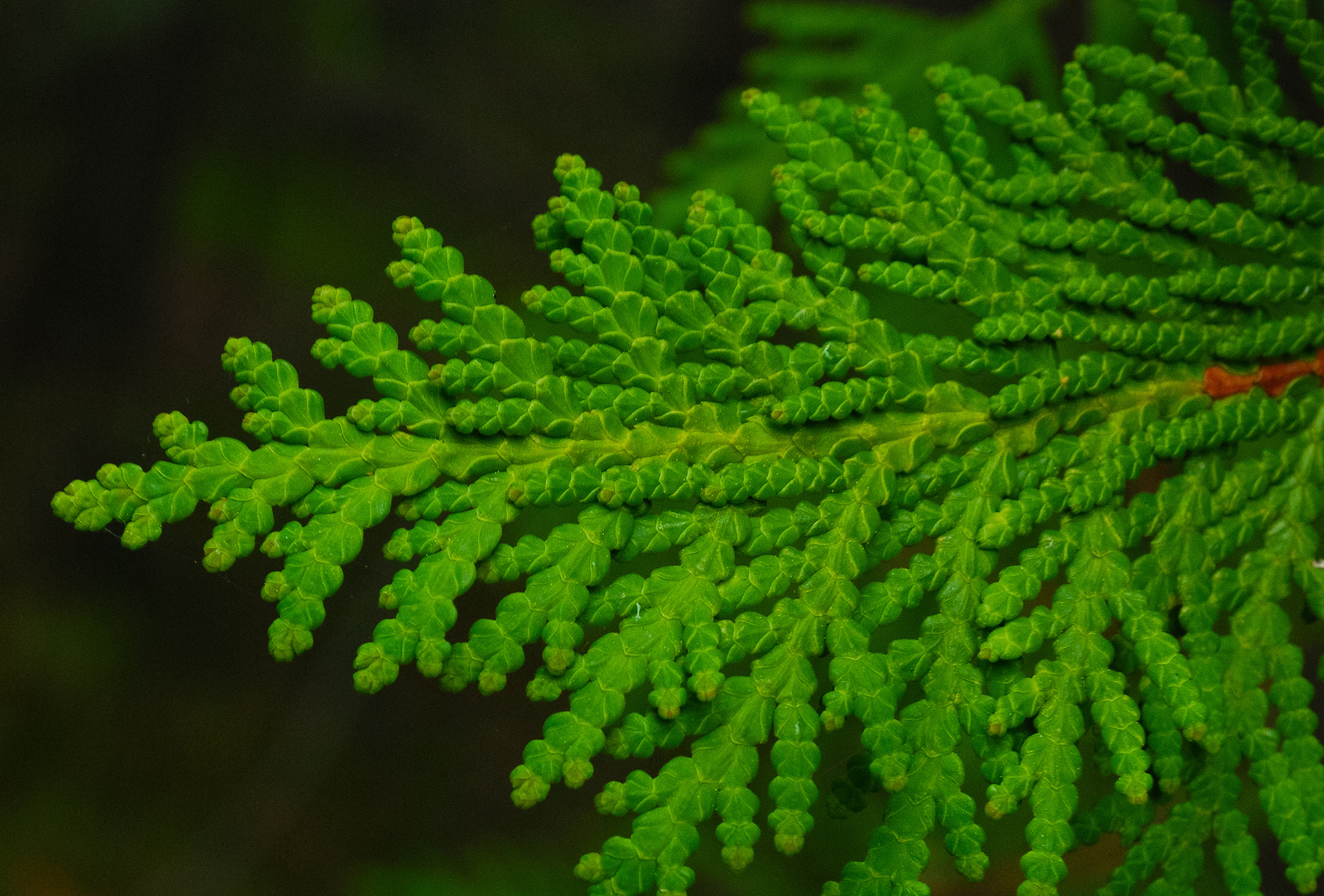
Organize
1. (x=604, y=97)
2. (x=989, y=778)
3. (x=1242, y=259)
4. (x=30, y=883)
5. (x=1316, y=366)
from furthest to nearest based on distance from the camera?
1. (x=604, y=97)
2. (x=30, y=883)
3. (x=1242, y=259)
4. (x=1316, y=366)
5. (x=989, y=778)

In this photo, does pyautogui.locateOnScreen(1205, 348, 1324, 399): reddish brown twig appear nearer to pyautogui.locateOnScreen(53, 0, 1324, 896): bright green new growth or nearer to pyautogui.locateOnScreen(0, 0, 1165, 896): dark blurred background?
pyautogui.locateOnScreen(53, 0, 1324, 896): bright green new growth

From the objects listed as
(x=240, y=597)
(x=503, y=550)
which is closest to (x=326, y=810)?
(x=240, y=597)

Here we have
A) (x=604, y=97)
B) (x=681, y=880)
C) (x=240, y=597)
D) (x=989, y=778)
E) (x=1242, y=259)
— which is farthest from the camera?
(x=604, y=97)

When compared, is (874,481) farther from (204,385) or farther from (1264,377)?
(204,385)

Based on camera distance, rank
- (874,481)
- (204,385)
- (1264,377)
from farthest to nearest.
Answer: (204,385) → (1264,377) → (874,481)

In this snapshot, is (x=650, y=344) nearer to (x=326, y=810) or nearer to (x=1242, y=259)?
(x=1242, y=259)

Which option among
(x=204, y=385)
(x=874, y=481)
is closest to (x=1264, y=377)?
(x=874, y=481)
